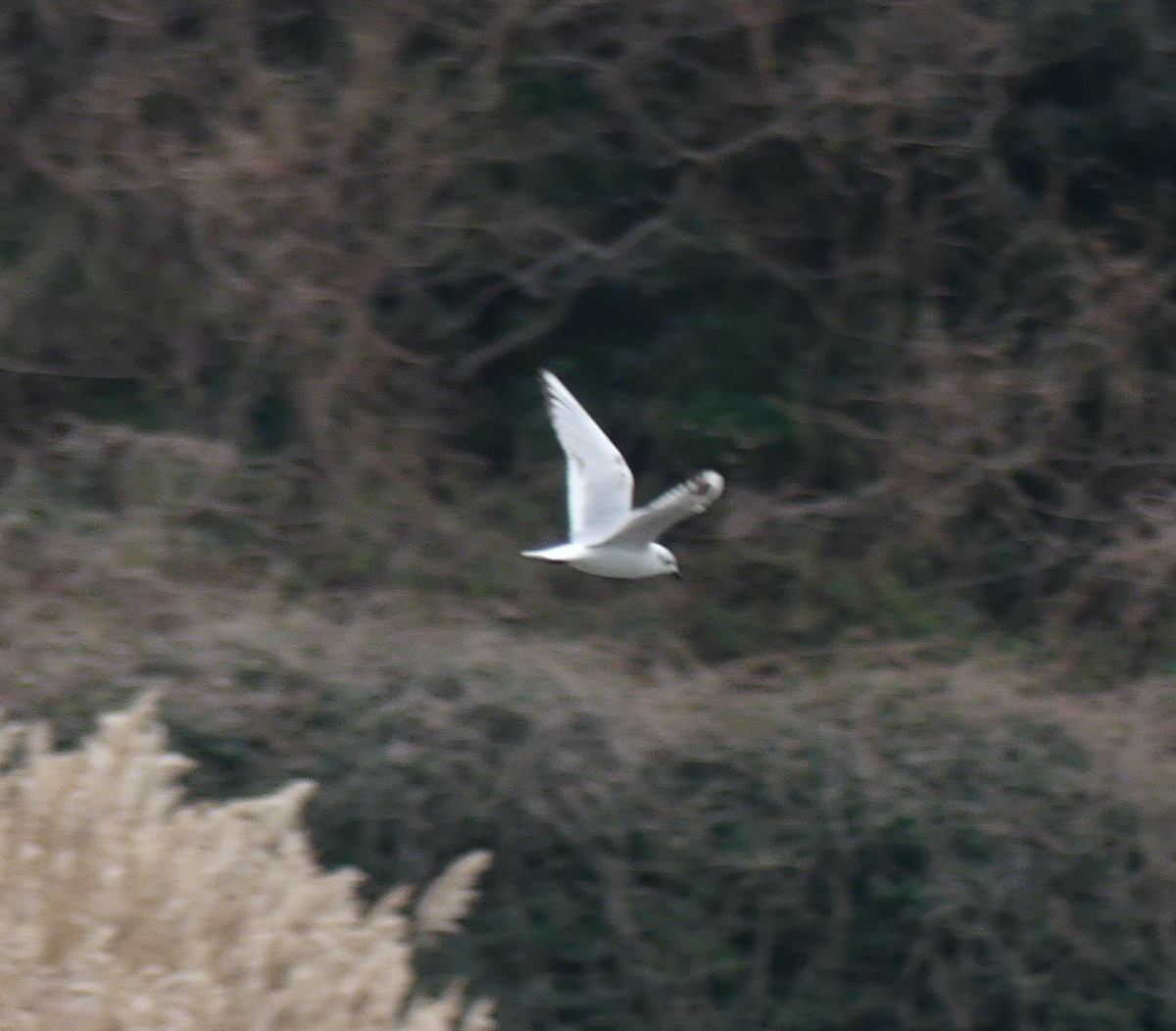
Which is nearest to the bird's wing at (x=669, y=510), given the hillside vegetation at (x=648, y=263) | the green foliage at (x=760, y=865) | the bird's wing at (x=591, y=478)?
the bird's wing at (x=591, y=478)

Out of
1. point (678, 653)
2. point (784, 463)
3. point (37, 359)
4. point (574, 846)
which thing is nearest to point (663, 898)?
point (574, 846)

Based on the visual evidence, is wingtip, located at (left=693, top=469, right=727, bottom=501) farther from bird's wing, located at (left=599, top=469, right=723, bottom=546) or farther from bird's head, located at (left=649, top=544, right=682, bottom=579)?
bird's head, located at (left=649, top=544, right=682, bottom=579)

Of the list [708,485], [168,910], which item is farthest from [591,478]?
[168,910]

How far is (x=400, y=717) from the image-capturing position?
6875 millimetres

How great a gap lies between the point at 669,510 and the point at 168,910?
71.8 inches

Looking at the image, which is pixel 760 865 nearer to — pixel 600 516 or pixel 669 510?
pixel 600 516

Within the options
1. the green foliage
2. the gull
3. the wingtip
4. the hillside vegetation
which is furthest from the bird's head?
the hillside vegetation

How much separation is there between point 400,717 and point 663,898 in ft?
3.66

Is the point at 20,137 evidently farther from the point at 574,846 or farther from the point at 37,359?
the point at 574,846

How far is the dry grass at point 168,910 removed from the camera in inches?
158

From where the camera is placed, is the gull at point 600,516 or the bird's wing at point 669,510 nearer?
the bird's wing at point 669,510

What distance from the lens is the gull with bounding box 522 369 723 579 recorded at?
19.0 ft

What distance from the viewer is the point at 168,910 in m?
4.20

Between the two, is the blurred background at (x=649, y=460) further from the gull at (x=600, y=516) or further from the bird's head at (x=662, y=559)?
the gull at (x=600, y=516)
